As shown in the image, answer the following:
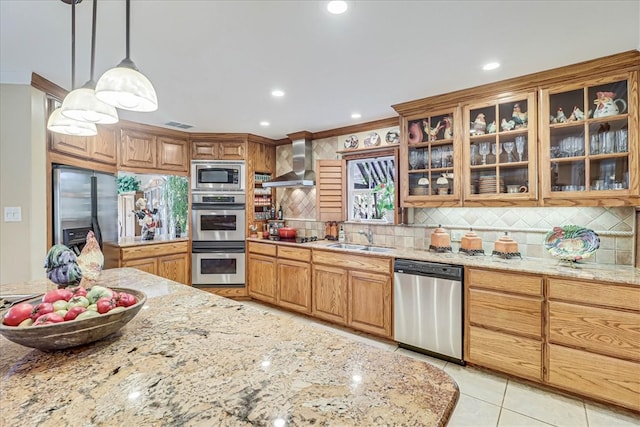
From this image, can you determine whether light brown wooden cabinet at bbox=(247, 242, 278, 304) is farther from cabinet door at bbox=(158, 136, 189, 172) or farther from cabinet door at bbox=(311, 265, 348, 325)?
cabinet door at bbox=(158, 136, 189, 172)

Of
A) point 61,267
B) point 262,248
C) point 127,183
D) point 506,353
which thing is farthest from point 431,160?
point 127,183

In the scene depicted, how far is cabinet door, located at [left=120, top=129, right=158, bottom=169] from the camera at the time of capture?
377cm

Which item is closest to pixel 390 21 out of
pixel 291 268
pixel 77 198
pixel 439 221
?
pixel 439 221

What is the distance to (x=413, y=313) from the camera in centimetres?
280

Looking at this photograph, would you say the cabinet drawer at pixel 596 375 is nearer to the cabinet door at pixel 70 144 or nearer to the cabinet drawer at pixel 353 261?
the cabinet drawer at pixel 353 261

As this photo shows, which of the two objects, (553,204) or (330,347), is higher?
(553,204)

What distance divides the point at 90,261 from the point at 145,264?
2.38 metres

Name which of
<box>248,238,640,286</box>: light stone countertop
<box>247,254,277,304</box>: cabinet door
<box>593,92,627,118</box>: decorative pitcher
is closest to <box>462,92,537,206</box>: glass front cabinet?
<box>593,92,627,118</box>: decorative pitcher

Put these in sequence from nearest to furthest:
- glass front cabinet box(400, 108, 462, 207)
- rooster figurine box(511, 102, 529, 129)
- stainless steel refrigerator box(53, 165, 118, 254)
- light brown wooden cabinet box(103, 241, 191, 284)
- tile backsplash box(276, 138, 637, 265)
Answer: tile backsplash box(276, 138, 637, 265) < rooster figurine box(511, 102, 529, 129) < stainless steel refrigerator box(53, 165, 118, 254) < glass front cabinet box(400, 108, 462, 207) < light brown wooden cabinet box(103, 241, 191, 284)

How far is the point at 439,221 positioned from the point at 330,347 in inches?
103

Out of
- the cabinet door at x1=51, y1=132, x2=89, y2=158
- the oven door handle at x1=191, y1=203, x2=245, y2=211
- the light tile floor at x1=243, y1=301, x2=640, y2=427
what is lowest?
the light tile floor at x1=243, y1=301, x2=640, y2=427

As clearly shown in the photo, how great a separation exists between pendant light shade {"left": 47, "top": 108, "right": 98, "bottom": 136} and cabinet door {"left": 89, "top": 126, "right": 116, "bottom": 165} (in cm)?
178

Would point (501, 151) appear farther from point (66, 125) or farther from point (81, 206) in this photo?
point (81, 206)

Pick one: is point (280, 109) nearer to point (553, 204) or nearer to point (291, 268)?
point (291, 268)
